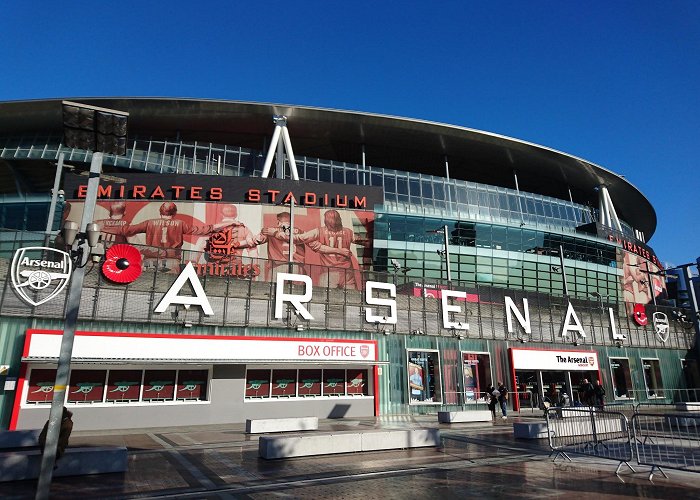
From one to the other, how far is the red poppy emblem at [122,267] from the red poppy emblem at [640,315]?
3937 centimetres

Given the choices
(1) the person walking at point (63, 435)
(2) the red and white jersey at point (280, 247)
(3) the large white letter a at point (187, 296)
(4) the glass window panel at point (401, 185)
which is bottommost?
(1) the person walking at point (63, 435)

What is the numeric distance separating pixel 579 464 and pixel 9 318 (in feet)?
72.1

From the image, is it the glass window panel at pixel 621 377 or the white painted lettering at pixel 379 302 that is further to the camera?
the glass window panel at pixel 621 377

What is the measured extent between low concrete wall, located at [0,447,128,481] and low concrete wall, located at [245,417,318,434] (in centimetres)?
757

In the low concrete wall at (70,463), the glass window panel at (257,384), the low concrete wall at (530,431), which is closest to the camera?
the low concrete wall at (70,463)

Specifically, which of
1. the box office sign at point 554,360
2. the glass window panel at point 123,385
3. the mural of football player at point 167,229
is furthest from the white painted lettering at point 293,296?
the mural of football player at point 167,229

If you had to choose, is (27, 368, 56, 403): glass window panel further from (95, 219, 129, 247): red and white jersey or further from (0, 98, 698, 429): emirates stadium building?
(95, 219, 129, 247): red and white jersey

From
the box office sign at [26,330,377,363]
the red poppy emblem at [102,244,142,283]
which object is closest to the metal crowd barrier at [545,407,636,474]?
the box office sign at [26,330,377,363]

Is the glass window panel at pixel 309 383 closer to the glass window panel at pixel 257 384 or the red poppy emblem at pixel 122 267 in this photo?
the glass window panel at pixel 257 384

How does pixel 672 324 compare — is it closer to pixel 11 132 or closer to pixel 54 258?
pixel 54 258

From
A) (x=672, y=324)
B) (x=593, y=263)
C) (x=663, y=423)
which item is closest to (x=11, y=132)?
(x=663, y=423)

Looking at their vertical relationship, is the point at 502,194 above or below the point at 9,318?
above

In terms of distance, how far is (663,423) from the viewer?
519 inches

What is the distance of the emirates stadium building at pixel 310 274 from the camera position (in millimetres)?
20688
